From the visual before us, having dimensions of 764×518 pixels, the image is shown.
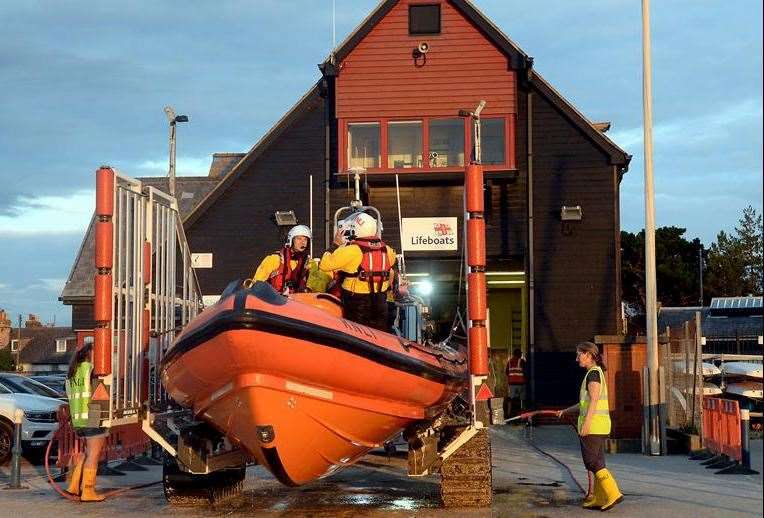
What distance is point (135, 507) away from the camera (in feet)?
35.3

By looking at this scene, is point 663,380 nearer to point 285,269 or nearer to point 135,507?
point 285,269

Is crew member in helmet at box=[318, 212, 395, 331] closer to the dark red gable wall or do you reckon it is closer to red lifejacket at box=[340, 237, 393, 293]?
red lifejacket at box=[340, 237, 393, 293]

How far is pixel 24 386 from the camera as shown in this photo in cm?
1900

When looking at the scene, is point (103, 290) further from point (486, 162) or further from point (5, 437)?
point (486, 162)

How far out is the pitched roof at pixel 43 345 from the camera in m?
85.1

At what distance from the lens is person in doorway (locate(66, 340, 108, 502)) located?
11.0 m

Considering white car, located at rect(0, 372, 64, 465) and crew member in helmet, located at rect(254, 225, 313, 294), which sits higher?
crew member in helmet, located at rect(254, 225, 313, 294)

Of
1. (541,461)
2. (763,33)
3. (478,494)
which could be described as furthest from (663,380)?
(763,33)

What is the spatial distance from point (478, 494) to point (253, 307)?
10.7ft

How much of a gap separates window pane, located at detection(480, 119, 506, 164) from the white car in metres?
10.6

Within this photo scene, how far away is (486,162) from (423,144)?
1.41 meters

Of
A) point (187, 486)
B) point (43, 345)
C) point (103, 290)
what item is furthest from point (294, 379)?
point (43, 345)

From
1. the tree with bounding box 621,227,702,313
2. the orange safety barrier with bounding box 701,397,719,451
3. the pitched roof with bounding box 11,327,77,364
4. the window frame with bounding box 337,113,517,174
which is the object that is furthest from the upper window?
the pitched roof with bounding box 11,327,77,364

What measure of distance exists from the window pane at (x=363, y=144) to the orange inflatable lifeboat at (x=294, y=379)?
1493 centimetres
